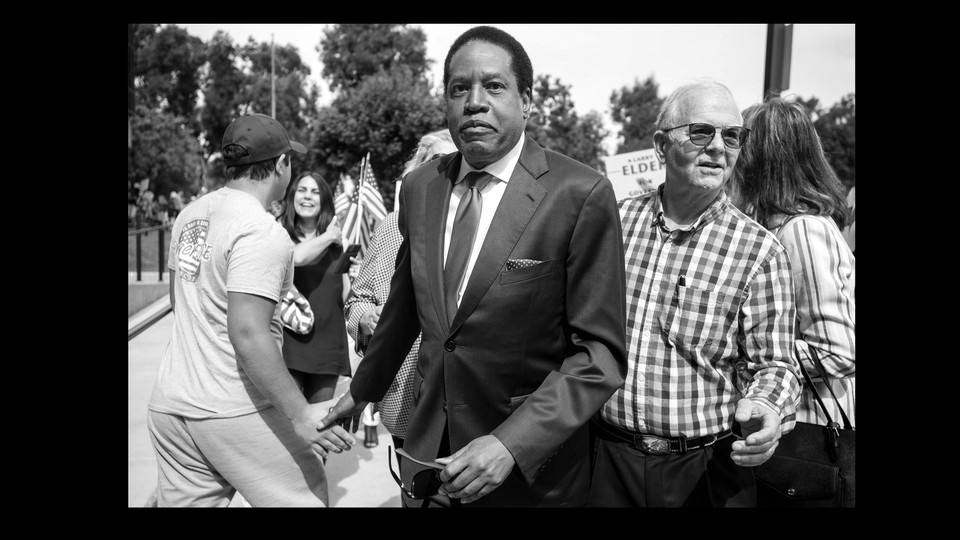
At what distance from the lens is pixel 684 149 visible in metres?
2.32

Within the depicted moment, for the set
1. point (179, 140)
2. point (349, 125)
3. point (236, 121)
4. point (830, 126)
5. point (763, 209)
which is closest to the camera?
point (763, 209)

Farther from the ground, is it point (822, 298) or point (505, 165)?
point (505, 165)

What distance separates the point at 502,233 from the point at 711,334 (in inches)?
31.2

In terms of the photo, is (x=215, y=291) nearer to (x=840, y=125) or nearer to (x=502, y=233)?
(x=502, y=233)

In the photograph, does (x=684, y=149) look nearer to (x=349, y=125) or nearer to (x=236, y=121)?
(x=236, y=121)

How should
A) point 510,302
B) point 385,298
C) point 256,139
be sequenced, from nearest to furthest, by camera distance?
point 510,302, point 256,139, point 385,298

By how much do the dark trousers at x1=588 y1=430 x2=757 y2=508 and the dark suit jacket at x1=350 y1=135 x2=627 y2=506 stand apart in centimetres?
34

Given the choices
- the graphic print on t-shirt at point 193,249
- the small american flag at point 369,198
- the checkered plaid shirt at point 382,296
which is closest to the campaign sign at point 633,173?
the small american flag at point 369,198

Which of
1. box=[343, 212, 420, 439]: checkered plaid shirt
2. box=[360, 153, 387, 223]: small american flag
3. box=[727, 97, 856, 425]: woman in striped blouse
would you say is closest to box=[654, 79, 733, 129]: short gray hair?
box=[727, 97, 856, 425]: woman in striped blouse

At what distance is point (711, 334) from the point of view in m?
2.21

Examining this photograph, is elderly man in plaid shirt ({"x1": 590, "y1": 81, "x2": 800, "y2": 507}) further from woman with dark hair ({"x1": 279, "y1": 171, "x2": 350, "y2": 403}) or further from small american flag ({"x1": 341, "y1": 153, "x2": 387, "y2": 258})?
small american flag ({"x1": 341, "y1": 153, "x2": 387, "y2": 258})

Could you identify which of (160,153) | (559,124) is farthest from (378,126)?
(160,153)

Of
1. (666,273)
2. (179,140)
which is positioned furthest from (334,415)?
(179,140)

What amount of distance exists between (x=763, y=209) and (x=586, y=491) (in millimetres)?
1286
